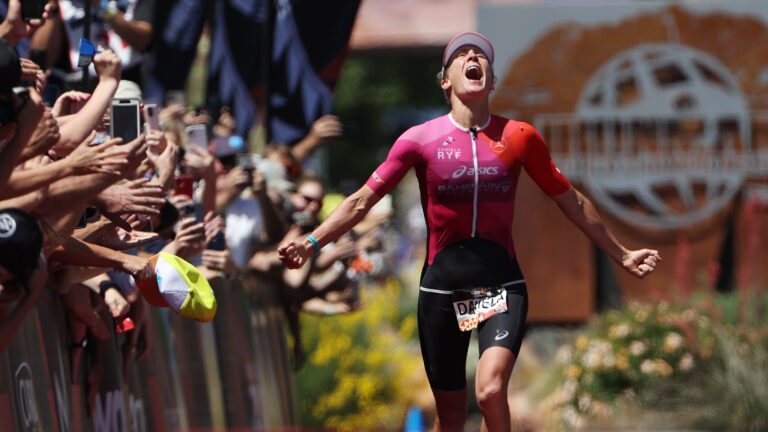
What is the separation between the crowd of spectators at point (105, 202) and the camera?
14.6 ft

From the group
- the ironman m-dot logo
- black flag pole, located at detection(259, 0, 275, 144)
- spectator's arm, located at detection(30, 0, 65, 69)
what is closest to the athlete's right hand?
spectator's arm, located at detection(30, 0, 65, 69)

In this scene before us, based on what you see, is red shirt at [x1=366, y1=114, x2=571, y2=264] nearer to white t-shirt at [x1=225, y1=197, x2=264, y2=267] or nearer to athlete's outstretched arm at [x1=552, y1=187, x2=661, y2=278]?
athlete's outstretched arm at [x1=552, y1=187, x2=661, y2=278]

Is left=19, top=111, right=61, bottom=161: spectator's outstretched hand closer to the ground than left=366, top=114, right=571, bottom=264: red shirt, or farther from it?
farther from it

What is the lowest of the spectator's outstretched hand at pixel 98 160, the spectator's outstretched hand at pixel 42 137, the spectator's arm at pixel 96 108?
the spectator's outstretched hand at pixel 98 160

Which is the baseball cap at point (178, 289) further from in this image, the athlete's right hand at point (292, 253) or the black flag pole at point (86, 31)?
the black flag pole at point (86, 31)

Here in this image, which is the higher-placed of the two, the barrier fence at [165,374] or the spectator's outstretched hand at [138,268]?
the spectator's outstretched hand at [138,268]

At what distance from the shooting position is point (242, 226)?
1002 cm

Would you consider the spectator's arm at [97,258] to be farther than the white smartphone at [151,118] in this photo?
No

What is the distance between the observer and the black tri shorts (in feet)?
21.1

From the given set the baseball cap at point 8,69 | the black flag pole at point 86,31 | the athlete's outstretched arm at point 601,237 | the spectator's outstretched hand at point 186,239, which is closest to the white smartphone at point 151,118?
the black flag pole at point 86,31

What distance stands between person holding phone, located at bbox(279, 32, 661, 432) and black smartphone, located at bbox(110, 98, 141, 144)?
103 centimetres

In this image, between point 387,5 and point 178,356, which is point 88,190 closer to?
point 178,356

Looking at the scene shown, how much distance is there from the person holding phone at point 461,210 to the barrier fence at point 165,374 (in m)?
1.17

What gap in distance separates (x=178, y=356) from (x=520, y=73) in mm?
12247
